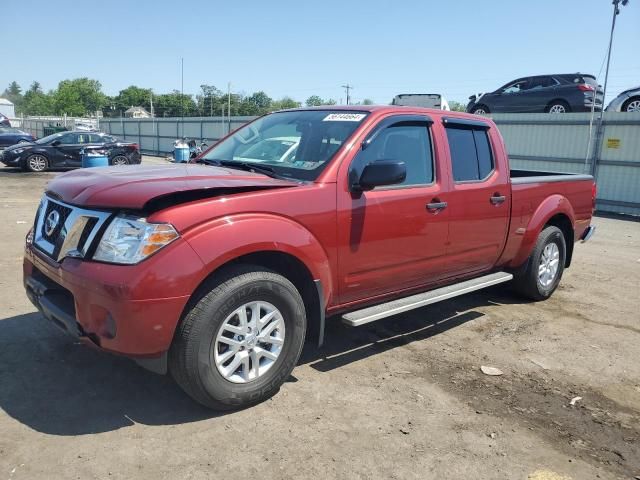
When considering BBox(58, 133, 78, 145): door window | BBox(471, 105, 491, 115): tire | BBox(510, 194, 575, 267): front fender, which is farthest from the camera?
BBox(58, 133, 78, 145): door window

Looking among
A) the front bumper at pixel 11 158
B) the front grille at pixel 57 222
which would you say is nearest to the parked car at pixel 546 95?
the front grille at pixel 57 222

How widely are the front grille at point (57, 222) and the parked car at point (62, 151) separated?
16.7 metres

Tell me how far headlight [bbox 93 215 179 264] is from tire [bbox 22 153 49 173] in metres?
17.9

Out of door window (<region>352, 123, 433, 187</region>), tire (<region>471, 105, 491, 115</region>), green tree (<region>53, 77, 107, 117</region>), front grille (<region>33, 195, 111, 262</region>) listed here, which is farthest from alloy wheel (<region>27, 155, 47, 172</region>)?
green tree (<region>53, 77, 107, 117</region>)

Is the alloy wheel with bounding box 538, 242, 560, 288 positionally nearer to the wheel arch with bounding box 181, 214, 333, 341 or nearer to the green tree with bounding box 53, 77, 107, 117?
the wheel arch with bounding box 181, 214, 333, 341

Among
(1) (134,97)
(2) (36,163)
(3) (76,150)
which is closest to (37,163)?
(2) (36,163)

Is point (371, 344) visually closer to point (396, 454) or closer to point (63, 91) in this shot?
point (396, 454)

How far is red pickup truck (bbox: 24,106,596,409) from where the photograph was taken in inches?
112

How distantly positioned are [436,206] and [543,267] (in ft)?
7.33

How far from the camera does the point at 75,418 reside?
10.0 ft

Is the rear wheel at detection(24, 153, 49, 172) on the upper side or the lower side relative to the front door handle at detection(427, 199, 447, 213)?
lower

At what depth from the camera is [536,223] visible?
17.8 ft

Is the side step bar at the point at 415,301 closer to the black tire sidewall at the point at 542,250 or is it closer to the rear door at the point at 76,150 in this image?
the black tire sidewall at the point at 542,250

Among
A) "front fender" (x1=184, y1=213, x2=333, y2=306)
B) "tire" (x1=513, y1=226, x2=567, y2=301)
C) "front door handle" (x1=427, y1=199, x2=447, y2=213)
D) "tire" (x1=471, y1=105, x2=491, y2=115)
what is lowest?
"tire" (x1=513, y1=226, x2=567, y2=301)
